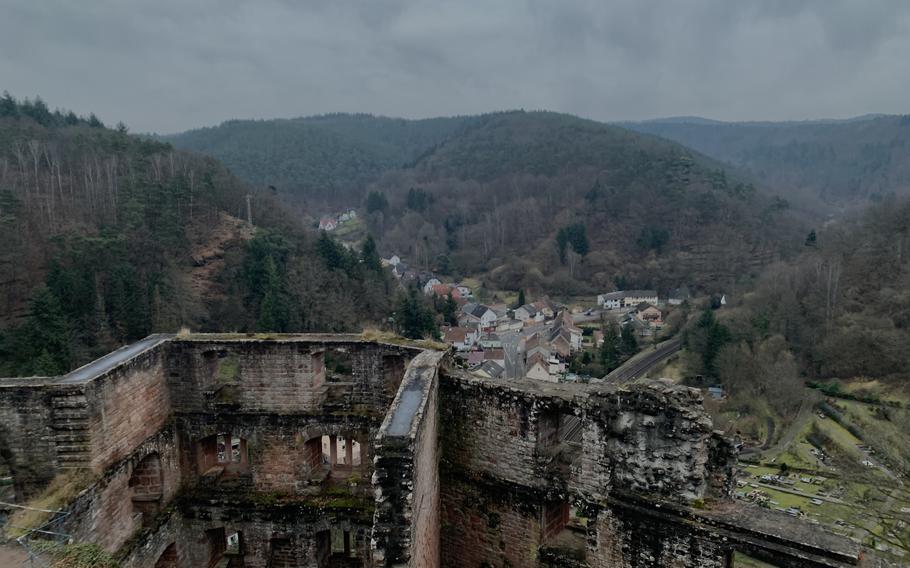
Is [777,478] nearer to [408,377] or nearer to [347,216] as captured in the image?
[408,377]

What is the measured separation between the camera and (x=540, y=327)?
77438mm

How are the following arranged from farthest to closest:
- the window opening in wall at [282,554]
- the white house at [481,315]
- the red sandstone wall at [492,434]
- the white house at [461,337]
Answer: the white house at [481,315] → the white house at [461,337] → the window opening in wall at [282,554] → the red sandstone wall at [492,434]

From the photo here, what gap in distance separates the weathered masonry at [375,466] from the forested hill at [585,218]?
8485 centimetres

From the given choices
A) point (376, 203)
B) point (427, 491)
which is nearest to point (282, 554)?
point (427, 491)

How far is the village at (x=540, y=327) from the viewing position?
5984 cm

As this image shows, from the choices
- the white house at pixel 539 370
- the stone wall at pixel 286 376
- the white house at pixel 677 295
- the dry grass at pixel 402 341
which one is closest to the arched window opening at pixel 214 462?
the stone wall at pixel 286 376

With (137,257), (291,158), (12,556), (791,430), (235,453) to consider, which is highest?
(291,158)

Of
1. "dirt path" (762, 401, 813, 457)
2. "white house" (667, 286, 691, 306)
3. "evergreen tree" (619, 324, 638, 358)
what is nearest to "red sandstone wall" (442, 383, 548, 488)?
"dirt path" (762, 401, 813, 457)

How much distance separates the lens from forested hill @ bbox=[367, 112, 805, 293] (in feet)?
323

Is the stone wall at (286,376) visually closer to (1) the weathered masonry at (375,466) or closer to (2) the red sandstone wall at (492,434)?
(1) the weathered masonry at (375,466)

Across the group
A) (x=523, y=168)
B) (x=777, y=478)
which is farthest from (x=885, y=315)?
(x=523, y=168)

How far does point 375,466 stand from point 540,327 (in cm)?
6995

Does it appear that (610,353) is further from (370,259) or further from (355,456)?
(355,456)

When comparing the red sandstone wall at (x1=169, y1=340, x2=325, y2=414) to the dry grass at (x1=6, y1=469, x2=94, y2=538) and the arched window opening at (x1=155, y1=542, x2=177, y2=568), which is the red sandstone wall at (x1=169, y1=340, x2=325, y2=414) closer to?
the arched window opening at (x1=155, y1=542, x2=177, y2=568)
